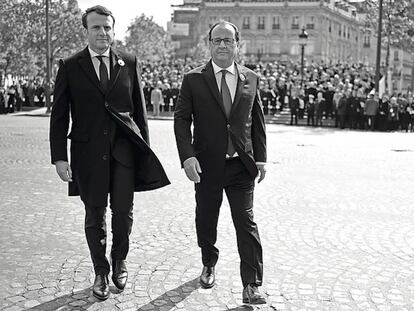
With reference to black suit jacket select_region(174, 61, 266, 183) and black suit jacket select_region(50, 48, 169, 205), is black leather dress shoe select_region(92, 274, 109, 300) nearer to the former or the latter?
black suit jacket select_region(50, 48, 169, 205)

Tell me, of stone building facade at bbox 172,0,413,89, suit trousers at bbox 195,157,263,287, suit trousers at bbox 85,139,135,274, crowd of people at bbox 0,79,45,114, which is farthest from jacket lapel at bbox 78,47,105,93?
stone building facade at bbox 172,0,413,89

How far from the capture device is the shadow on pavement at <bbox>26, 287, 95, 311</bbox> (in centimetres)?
462

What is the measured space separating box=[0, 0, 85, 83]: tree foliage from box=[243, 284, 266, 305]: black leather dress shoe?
4472 centimetres

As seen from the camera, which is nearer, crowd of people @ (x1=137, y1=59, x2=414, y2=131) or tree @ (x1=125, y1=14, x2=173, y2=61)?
crowd of people @ (x1=137, y1=59, x2=414, y2=131)

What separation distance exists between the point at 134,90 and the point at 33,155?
9.84 metres

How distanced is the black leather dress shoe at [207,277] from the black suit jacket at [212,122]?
0.78m

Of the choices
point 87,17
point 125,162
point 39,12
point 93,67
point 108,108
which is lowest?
point 125,162

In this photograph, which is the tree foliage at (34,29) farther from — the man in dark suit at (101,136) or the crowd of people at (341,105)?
the man in dark suit at (101,136)

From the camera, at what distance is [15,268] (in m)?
5.57

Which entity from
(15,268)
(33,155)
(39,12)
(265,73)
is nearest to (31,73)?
(39,12)

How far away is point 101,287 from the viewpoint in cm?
484

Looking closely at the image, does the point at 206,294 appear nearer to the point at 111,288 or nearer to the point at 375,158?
the point at 111,288

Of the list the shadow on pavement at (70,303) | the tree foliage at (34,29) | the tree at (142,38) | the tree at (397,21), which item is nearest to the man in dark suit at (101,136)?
the shadow on pavement at (70,303)

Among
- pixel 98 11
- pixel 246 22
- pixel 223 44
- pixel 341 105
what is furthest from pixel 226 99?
pixel 246 22
